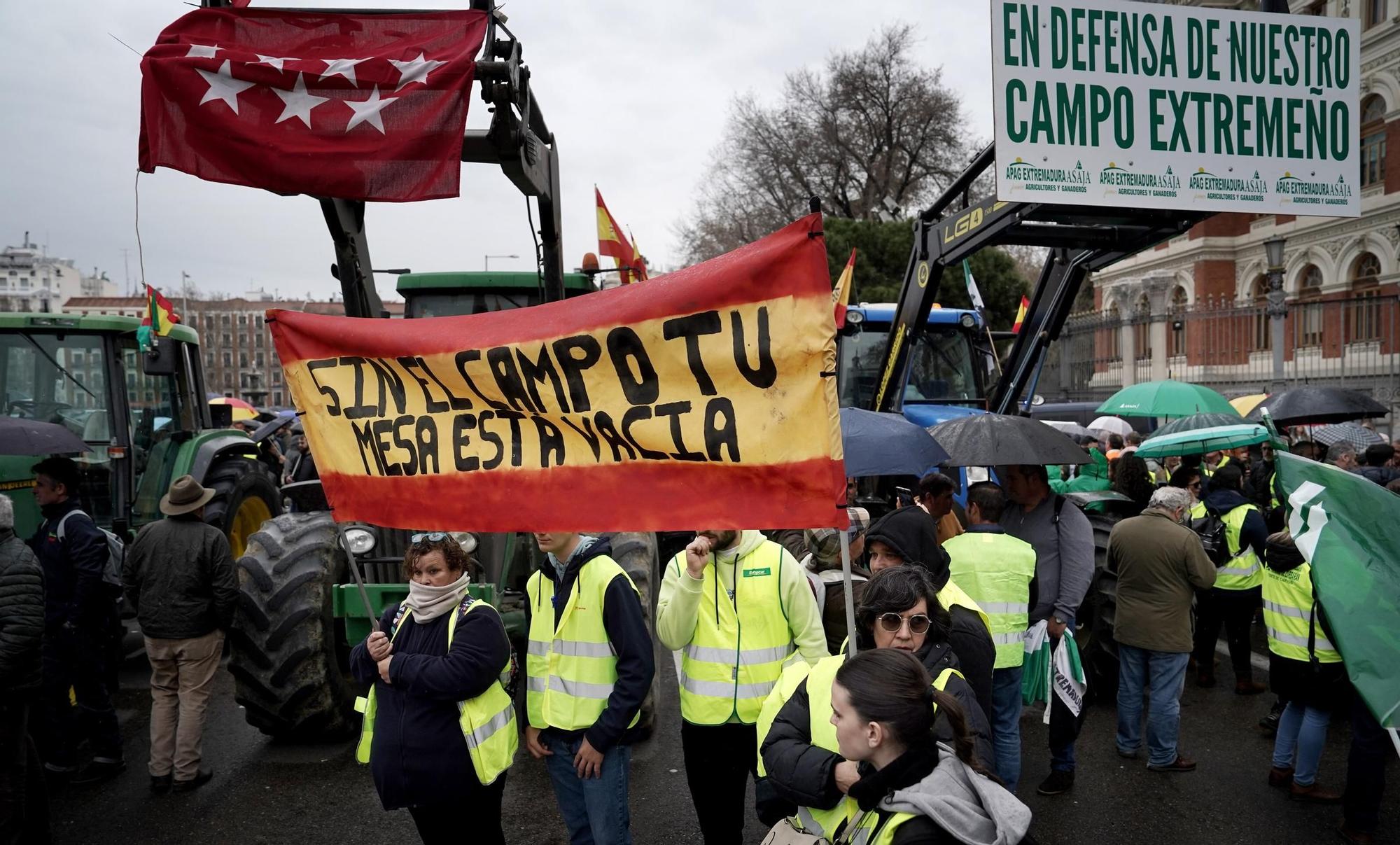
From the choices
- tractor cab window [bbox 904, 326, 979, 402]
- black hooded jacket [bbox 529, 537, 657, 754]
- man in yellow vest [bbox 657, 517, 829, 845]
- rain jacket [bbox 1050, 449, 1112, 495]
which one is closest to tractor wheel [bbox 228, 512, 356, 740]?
black hooded jacket [bbox 529, 537, 657, 754]

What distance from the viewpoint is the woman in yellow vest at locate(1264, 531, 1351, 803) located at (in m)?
Answer: 4.68

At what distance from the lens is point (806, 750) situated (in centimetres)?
237

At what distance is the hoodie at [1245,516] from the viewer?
6.35m

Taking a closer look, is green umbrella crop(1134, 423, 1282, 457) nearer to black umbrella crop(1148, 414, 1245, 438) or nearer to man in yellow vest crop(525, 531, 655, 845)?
black umbrella crop(1148, 414, 1245, 438)

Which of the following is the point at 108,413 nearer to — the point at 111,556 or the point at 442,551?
the point at 111,556

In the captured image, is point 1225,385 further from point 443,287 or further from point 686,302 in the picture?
point 686,302

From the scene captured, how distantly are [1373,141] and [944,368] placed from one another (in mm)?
20336

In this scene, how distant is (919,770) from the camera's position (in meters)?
2.05

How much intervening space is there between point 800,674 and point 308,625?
3.60 m

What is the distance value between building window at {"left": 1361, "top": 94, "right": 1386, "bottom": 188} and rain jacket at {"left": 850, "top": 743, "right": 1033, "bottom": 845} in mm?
26963

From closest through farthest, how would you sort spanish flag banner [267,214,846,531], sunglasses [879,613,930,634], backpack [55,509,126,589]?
spanish flag banner [267,214,846,531]
sunglasses [879,613,930,634]
backpack [55,509,126,589]

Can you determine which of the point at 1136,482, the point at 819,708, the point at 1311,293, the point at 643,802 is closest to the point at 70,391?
the point at 643,802

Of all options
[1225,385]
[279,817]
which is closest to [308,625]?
[279,817]

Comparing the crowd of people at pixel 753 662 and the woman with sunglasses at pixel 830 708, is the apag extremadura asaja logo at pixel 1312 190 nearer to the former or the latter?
the crowd of people at pixel 753 662
